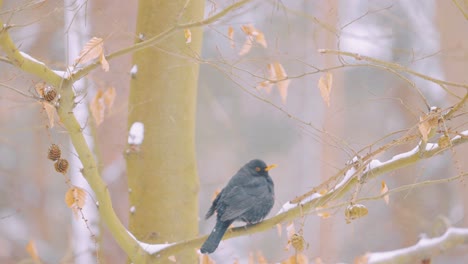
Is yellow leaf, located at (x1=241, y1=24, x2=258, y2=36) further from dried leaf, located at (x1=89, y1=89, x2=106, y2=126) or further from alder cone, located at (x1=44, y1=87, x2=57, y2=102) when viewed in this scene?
alder cone, located at (x1=44, y1=87, x2=57, y2=102)

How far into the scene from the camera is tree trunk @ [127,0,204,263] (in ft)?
13.9

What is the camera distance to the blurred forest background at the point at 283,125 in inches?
210

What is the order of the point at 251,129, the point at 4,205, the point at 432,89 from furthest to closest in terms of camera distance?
A: the point at 251,129, the point at 432,89, the point at 4,205

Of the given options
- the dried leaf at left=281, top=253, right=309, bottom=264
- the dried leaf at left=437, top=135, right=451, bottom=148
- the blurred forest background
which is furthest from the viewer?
the blurred forest background

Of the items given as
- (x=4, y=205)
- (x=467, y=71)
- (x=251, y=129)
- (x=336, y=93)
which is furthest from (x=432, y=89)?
(x=4, y=205)

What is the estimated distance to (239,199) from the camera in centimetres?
458

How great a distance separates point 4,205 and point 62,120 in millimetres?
6326

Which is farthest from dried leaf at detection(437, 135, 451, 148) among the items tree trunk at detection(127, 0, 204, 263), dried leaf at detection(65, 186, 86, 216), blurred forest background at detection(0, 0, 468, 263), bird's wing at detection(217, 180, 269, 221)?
tree trunk at detection(127, 0, 204, 263)

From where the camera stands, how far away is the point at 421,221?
6969 mm

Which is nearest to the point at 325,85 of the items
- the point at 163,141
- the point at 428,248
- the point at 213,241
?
the point at 213,241

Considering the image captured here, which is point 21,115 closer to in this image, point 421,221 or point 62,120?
point 421,221

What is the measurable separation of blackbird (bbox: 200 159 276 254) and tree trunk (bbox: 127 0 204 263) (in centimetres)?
26

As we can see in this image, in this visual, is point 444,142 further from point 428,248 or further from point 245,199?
point 245,199

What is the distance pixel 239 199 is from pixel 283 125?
34.5 feet
